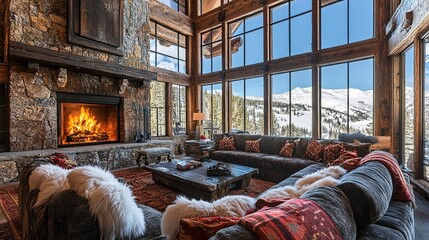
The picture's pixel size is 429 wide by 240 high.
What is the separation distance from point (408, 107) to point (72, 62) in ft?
22.3

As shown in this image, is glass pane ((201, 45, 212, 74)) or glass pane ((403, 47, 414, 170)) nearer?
glass pane ((403, 47, 414, 170))

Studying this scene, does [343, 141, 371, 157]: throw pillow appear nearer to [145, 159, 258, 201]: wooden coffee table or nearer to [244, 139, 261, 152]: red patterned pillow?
[145, 159, 258, 201]: wooden coffee table

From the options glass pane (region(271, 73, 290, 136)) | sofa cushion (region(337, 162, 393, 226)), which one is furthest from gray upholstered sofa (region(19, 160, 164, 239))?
glass pane (region(271, 73, 290, 136))

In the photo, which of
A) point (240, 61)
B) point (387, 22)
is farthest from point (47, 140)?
point (387, 22)

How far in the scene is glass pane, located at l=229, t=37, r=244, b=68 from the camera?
24.1ft

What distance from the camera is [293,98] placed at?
619 centimetres

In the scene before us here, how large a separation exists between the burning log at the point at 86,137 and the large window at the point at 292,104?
487 centimetres

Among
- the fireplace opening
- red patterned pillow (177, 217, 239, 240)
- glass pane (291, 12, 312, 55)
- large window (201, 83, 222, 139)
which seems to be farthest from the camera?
large window (201, 83, 222, 139)

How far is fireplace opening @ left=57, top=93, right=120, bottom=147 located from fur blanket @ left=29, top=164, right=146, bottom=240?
4134mm

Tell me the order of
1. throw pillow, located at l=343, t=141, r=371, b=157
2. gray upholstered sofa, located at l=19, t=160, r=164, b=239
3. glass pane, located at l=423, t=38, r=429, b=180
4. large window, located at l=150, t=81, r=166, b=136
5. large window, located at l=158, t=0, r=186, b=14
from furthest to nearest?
large window, located at l=158, t=0, r=186, b=14 → large window, located at l=150, t=81, r=166, b=136 → throw pillow, located at l=343, t=141, r=371, b=157 → glass pane, located at l=423, t=38, r=429, b=180 → gray upholstered sofa, located at l=19, t=160, r=164, b=239

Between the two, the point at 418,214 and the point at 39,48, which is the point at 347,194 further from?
the point at 39,48

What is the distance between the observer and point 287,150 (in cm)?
436

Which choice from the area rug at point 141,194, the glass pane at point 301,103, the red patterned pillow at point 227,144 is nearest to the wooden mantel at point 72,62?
the area rug at point 141,194

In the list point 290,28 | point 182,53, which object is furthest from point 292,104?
point 182,53
